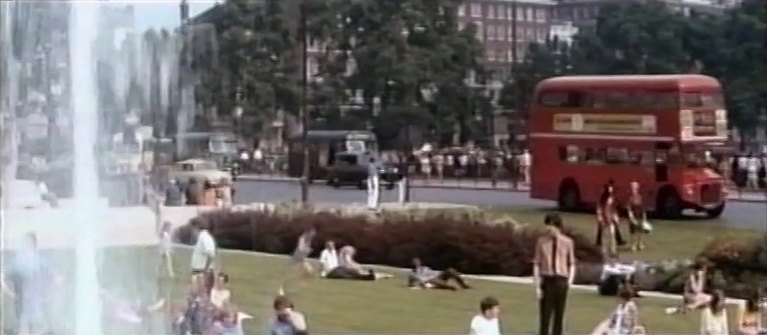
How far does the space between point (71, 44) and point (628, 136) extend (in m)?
12.1

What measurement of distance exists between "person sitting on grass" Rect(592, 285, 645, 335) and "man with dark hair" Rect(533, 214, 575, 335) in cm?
49

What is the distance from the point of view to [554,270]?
50.3 ft

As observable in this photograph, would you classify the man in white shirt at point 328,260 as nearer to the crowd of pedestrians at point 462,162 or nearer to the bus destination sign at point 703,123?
the bus destination sign at point 703,123

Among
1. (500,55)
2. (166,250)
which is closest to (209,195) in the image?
(166,250)

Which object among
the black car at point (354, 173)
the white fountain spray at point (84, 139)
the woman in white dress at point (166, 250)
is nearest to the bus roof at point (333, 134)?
the black car at point (354, 173)

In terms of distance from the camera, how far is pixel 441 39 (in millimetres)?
33406

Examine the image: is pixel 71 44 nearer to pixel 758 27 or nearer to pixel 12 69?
pixel 12 69

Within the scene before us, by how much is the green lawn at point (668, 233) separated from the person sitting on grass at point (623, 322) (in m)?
5.40

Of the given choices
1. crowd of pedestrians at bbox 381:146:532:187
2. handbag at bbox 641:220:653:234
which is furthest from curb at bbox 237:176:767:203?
handbag at bbox 641:220:653:234

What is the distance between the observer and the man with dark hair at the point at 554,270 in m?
15.1

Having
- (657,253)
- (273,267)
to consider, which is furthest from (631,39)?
(273,267)

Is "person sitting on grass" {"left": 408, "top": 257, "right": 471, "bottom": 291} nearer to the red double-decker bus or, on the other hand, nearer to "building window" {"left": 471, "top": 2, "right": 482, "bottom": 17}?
the red double-decker bus

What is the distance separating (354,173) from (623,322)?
14580 mm

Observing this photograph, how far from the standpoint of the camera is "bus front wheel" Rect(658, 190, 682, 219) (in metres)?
24.8
